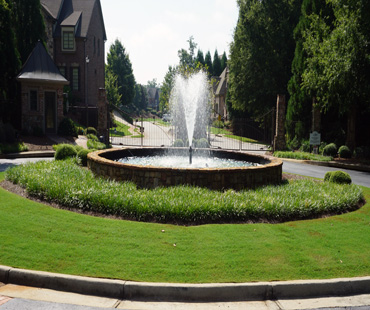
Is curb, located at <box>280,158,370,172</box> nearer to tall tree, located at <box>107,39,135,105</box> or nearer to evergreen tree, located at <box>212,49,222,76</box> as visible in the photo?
tall tree, located at <box>107,39,135,105</box>

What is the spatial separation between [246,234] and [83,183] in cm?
478

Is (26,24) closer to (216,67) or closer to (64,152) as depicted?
(64,152)

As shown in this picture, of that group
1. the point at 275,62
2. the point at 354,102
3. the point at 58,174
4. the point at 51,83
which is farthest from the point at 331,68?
the point at 51,83

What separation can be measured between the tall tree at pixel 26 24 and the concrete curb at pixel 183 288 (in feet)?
82.4

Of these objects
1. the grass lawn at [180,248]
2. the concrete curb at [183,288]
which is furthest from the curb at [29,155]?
the concrete curb at [183,288]

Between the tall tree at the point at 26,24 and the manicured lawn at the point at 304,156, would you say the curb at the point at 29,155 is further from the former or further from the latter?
the manicured lawn at the point at 304,156

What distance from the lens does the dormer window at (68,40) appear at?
3731 centimetres

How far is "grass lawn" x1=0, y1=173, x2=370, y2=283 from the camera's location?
18.3 ft

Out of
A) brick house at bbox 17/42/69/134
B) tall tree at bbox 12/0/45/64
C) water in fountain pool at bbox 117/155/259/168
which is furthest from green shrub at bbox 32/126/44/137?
water in fountain pool at bbox 117/155/259/168

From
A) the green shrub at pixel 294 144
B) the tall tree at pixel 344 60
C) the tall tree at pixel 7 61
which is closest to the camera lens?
the tall tree at pixel 344 60

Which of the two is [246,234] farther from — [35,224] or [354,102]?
[354,102]

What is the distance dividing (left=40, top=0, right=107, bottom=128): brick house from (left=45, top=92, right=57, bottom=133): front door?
915cm

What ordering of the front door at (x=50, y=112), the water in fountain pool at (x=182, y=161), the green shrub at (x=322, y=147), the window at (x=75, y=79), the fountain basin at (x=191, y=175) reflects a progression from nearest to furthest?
1. the fountain basin at (x=191, y=175)
2. the water in fountain pool at (x=182, y=161)
3. the green shrub at (x=322, y=147)
4. the front door at (x=50, y=112)
5. the window at (x=75, y=79)

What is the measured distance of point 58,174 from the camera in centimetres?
1090
